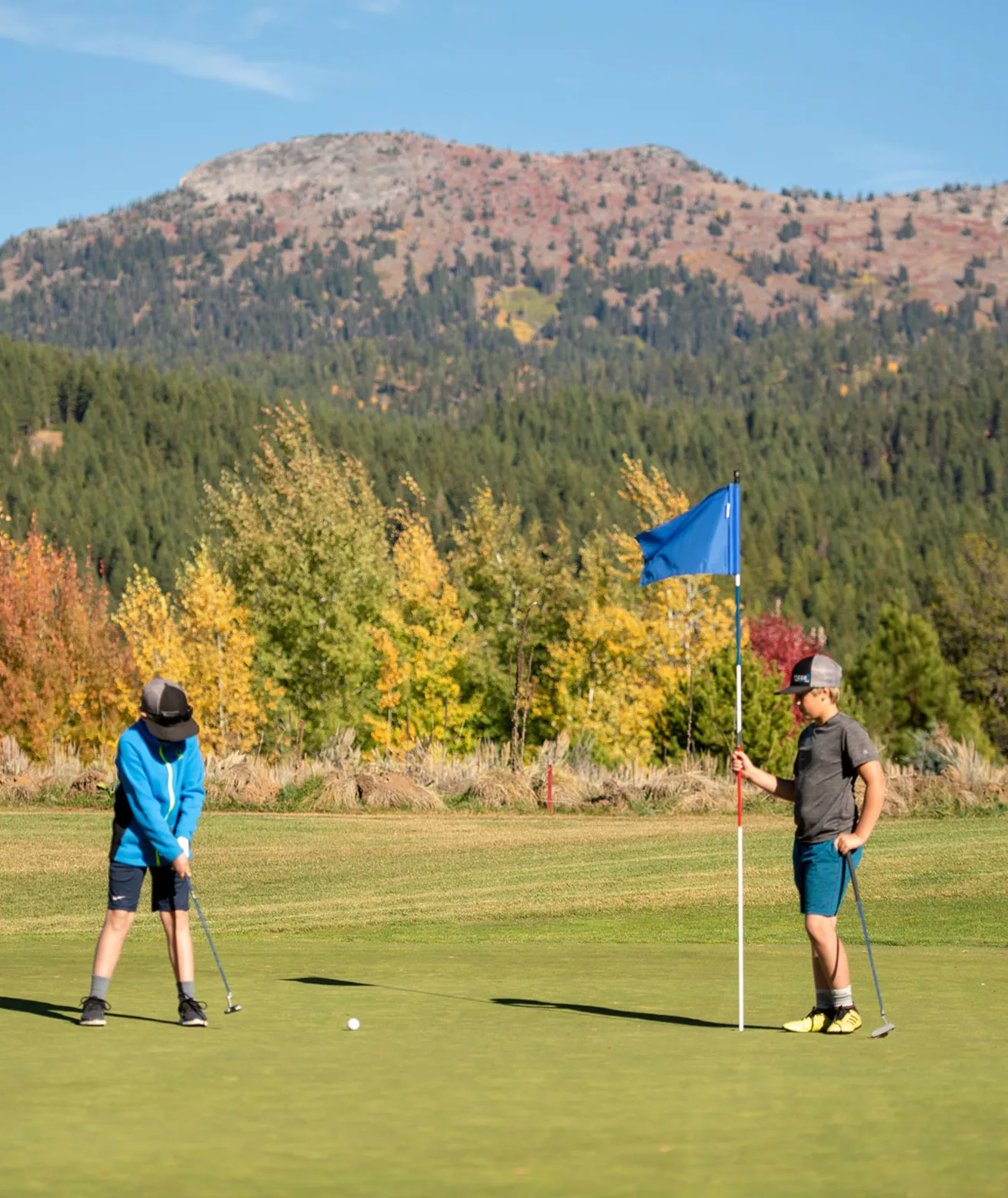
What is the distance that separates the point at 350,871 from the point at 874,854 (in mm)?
6701

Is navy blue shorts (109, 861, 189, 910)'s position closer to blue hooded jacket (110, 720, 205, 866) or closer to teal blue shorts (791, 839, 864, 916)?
blue hooded jacket (110, 720, 205, 866)

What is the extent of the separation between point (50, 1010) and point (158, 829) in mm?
1461

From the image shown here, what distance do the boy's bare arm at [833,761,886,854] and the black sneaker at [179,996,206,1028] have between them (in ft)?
11.1

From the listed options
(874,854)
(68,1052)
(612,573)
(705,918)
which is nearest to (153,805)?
(68,1052)

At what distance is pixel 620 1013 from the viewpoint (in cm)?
947

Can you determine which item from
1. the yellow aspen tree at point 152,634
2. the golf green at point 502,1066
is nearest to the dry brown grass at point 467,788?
the golf green at point 502,1066

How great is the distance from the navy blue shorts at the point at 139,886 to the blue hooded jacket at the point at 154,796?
2.6 inches

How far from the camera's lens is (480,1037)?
27.9ft

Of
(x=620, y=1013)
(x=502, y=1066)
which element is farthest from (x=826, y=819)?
(x=502, y=1066)

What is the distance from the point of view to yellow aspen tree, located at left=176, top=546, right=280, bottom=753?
179ft

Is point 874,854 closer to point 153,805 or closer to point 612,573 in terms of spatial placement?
point 153,805

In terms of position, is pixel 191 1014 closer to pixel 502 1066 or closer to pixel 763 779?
pixel 502 1066

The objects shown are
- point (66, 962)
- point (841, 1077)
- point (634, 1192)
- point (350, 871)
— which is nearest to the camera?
point (634, 1192)

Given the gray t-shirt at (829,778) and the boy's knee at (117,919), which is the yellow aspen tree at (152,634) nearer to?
the boy's knee at (117,919)
